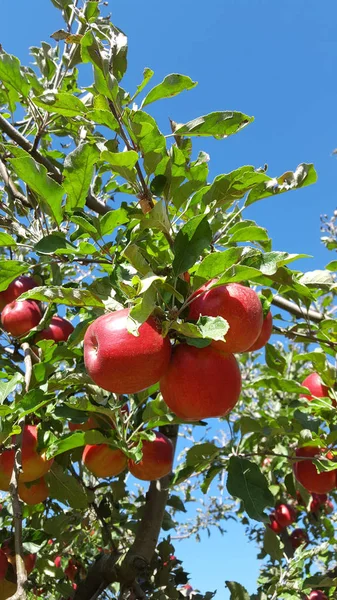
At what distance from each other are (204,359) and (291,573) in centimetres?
211

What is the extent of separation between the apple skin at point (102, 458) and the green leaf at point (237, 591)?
2.74 ft

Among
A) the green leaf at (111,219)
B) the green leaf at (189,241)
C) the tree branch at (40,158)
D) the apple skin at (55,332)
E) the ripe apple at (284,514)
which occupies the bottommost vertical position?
the green leaf at (189,241)

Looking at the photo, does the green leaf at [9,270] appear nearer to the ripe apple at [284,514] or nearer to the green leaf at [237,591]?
the green leaf at [237,591]

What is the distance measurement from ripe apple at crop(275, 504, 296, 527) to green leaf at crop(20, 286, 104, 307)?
3.45 meters

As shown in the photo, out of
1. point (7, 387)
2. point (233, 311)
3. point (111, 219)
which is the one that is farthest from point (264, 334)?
point (7, 387)

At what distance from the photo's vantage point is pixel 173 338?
128 centimetres

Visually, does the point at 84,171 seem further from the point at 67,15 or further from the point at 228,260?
the point at 67,15

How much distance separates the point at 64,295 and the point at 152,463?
959 millimetres

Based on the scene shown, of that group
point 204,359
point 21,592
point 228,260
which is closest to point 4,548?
point 21,592

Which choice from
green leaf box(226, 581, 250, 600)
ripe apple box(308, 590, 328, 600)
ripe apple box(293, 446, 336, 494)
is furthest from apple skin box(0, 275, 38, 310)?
ripe apple box(308, 590, 328, 600)

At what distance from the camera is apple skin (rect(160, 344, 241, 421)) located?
1.17 metres

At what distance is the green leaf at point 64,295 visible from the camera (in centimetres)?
122

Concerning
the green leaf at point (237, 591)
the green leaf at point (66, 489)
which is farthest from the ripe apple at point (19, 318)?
the green leaf at point (237, 591)

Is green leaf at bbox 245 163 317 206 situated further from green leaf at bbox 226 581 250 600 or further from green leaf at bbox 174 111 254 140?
green leaf at bbox 226 581 250 600
